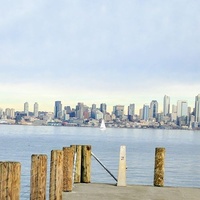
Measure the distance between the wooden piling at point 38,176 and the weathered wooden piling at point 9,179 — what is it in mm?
2134

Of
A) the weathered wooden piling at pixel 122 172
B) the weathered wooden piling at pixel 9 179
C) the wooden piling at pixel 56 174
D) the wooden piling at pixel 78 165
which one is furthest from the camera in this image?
the wooden piling at pixel 78 165

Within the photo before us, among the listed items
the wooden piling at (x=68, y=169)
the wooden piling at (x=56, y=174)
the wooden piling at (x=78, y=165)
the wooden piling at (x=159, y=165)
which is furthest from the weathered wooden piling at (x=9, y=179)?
the wooden piling at (x=159, y=165)

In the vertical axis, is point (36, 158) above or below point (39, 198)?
above

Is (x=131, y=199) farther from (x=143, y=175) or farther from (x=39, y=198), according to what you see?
(x=143, y=175)

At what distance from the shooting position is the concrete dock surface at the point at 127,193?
1366 centimetres

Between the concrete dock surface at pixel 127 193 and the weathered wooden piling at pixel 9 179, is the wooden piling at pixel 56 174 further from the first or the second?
the weathered wooden piling at pixel 9 179

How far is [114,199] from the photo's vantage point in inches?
524

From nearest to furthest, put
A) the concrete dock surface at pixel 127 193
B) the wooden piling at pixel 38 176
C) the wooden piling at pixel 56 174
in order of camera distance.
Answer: the wooden piling at pixel 38 176, the wooden piling at pixel 56 174, the concrete dock surface at pixel 127 193

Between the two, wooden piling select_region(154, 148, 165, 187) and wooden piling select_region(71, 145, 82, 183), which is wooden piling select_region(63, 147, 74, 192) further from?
wooden piling select_region(154, 148, 165, 187)

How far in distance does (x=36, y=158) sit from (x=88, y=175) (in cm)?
552

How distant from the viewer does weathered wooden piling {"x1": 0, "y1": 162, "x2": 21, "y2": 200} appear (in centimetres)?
890

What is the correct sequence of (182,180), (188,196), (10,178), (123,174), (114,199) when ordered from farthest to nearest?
(182,180) → (123,174) → (188,196) → (114,199) → (10,178)

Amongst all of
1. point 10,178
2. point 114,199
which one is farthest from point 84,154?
point 10,178

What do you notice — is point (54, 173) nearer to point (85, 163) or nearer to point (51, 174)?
point (51, 174)
